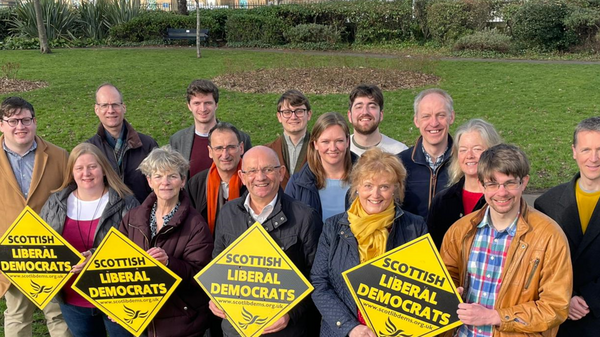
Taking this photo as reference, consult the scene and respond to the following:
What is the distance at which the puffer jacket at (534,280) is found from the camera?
3.06 metres

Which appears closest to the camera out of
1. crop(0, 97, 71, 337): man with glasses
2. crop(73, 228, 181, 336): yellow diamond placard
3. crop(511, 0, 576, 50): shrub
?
crop(73, 228, 181, 336): yellow diamond placard

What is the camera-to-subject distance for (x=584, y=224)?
146 inches

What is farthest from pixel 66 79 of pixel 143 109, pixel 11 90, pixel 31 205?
Result: pixel 31 205

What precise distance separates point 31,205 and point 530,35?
82.0 ft

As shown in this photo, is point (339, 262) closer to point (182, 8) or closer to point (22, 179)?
point (22, 179)

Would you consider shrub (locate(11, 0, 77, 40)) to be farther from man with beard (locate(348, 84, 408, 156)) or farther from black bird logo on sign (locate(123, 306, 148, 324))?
black bird logo on sign (locate(123, 306, 148, 324))

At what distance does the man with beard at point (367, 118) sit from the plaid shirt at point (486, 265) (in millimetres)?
1751

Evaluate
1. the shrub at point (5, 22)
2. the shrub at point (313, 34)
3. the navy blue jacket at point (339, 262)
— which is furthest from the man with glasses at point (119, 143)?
the shrub at point (5, 22)

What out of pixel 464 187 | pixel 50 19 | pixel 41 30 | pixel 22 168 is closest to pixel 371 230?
pixel 464 187

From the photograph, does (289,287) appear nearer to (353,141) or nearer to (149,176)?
(149,176)

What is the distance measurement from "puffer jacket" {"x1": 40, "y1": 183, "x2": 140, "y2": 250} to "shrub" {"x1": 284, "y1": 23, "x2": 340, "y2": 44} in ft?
78.8

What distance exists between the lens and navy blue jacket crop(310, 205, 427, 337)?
137 inches

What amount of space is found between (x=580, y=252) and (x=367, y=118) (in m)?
2.12

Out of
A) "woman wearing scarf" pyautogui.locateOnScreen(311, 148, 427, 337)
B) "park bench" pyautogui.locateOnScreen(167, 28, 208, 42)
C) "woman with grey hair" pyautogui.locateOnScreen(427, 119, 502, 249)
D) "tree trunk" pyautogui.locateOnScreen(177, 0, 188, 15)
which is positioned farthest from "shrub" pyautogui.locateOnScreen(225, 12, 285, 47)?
"woman wearing scarf" pyautogui.locateOnScreen(311, 148, 427, 337)
